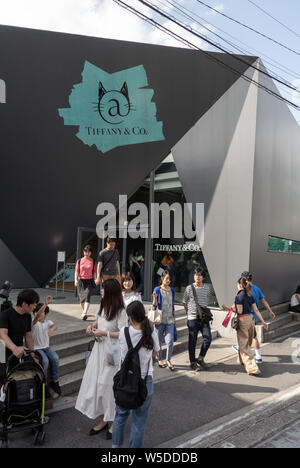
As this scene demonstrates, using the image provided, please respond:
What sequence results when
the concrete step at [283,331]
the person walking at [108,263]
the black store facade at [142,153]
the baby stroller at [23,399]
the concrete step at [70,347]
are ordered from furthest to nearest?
the black store facade at [142,153]
the concrete step at [283,331]
the person walking at [108,263]
the concrete step at [70,347]
the baby stroller at [23,399]

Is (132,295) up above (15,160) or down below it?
below

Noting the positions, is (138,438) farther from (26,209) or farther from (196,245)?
(26,209)

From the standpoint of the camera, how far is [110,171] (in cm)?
1123

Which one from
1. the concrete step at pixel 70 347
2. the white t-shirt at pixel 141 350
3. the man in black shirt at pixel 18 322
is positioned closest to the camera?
the white t-shirt at pixel 141 350

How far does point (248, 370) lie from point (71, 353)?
320cm

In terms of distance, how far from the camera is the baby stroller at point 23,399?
11.7ft

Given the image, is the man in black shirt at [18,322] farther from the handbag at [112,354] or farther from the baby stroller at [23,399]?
the handbag at [112,354]

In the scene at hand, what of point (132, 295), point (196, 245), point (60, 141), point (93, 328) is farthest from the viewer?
point (60, 141)

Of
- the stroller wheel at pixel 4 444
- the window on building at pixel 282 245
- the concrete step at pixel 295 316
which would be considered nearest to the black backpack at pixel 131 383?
the stroller wheel at pixel 4 444

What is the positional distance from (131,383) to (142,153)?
28.7 ft

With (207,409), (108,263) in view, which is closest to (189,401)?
(207,409)

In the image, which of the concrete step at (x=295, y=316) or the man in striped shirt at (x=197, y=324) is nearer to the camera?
the man in striped shirt at (x=197, y=324)

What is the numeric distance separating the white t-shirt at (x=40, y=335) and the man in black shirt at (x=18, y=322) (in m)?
0.47
